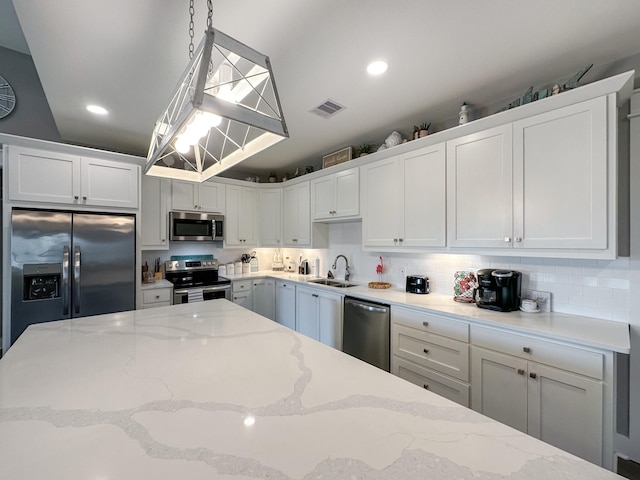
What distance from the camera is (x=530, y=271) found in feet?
7.00

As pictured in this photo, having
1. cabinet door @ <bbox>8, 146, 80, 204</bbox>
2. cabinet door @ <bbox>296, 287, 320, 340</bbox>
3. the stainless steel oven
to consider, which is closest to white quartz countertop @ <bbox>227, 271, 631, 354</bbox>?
cabinet door @ <bbox>296, 287, 320, 340</bbox>

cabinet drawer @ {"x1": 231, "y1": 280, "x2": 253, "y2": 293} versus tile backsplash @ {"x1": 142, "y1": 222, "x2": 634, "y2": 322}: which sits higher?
tile backsplash @ {"x1": 142, "y1": 222, "x2": 634, "y2": 322}

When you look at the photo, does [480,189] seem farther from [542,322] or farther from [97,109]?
[97,109]

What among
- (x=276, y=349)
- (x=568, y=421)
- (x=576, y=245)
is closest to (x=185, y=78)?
(x=276, y=349)

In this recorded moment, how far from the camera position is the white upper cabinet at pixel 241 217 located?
416 centimetres

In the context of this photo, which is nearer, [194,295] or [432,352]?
[432,352]

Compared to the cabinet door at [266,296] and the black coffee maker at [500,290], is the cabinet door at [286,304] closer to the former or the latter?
the cabinet door at [266,296]

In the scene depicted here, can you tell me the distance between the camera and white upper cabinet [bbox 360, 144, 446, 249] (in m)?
A: 2.41

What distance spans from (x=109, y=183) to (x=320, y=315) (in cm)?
265

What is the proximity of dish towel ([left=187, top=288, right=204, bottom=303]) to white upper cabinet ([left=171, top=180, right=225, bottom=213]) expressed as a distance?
43.4 inches

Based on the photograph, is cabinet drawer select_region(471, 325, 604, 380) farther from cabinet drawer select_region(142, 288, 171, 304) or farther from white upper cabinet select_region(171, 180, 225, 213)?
white upper cabinet select_region(171, 180, 225, 213)

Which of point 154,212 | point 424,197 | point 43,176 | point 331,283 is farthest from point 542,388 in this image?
point 43,176

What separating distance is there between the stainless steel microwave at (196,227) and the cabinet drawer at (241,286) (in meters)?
0.69

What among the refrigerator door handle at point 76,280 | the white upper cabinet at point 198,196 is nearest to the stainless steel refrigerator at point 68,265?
the refrigerator door handle at point 76,280
